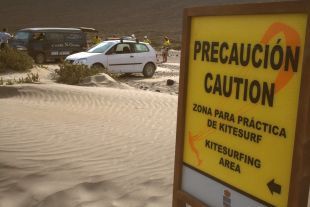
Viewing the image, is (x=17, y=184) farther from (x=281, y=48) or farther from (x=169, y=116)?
(x=169, y=116)

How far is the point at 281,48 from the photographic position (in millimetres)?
2523

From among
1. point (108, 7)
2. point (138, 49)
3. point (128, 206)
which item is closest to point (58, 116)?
point (128, 206)

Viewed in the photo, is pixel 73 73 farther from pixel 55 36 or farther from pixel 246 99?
pixel 246 99

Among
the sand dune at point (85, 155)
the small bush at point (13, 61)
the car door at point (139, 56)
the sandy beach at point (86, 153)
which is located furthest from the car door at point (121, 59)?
the sand dune at point (85, 155)

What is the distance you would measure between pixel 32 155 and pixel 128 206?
182 centimetres

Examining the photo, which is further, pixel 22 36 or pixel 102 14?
pixel 102 14

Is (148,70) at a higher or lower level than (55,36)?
lower

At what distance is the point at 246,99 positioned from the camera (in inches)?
109

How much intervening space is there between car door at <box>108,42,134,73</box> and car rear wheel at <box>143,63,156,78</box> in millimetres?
671

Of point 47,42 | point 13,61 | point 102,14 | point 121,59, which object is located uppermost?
point 102,14

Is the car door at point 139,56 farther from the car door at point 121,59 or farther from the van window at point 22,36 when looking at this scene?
the van window at point 22,36

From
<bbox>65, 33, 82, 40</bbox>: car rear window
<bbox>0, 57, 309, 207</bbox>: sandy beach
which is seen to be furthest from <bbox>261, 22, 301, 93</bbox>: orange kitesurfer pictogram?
Result: <bbox>65, 33, 82, 40</bbox>: car rear window

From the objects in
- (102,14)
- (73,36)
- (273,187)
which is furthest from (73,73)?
(102,14)

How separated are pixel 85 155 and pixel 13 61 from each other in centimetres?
1151
